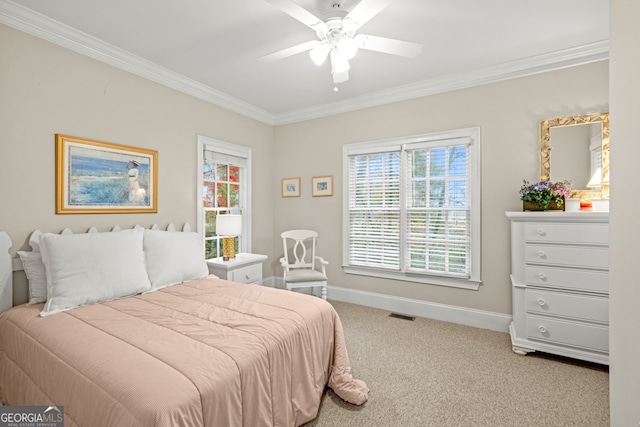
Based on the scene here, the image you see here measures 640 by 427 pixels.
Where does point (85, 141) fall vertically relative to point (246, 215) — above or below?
above

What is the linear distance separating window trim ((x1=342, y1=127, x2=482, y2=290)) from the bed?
1850 mm

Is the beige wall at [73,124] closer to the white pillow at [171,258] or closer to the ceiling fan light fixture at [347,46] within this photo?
the white pillow at [171,258]

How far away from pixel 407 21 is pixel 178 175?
2790 millimetres

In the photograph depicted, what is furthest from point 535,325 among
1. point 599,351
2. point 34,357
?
point 34,357

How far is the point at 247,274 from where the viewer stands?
354 cm

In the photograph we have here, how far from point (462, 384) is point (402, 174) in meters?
2.33

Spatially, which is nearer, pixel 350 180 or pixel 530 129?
pixel 530 129

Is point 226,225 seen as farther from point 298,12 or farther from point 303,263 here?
point 298,12

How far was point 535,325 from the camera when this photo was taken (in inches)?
104

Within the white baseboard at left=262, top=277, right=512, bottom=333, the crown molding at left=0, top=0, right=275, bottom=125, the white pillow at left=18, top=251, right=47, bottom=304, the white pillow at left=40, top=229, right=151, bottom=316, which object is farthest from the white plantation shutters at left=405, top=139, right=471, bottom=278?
the white pillow at left=18, top=251, right=47, bottom=304

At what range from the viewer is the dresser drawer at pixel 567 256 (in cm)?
241

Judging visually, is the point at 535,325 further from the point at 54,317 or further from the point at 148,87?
the point at 148,87

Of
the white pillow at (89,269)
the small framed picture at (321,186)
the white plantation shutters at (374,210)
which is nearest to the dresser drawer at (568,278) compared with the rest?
the white plantation shutters at (374,210)

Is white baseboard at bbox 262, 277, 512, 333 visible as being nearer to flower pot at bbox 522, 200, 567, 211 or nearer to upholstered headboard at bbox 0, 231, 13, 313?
flower pot at bbox 522, 200, 567, 211
